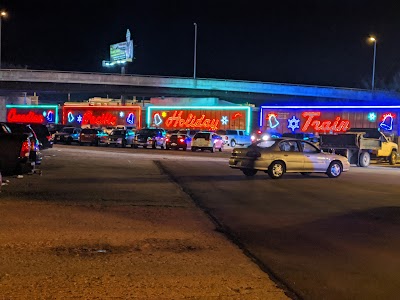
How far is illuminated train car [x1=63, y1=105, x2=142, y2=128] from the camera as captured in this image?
61.3 m

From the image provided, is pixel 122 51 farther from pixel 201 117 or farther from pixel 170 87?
pixel 201 117

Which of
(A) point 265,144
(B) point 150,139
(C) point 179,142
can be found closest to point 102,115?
(B) point 150,139

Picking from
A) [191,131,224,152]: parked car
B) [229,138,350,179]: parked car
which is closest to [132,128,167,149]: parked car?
[191,131,224,152]: parked car

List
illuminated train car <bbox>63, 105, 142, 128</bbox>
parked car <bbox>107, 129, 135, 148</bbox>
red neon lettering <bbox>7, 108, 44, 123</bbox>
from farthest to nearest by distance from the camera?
red neon lettering <bbox>7, 108, 44, 123</bbox>
illuminated train car <bbox>63, 105, 142, 128</bbox>
parked car <bbox>107, 129, 135, 148</bbox>

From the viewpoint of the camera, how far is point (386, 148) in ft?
90.8

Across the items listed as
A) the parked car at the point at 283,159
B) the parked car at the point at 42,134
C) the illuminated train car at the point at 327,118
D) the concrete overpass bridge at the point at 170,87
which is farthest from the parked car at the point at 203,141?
the concrete overpass bridge at the point at 170,87

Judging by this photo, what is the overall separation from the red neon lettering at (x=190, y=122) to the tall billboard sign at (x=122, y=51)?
25.1 metres

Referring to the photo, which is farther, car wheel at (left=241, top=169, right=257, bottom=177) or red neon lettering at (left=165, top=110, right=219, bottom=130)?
red neon lettering at (left=165, top=110, right=219, bottom=130)

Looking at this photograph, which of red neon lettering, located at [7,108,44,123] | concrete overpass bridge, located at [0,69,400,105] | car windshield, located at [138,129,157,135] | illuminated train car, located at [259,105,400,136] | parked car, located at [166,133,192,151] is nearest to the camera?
parked car, located at [166,133,192,151]

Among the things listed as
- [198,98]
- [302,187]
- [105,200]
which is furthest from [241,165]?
[198,98]

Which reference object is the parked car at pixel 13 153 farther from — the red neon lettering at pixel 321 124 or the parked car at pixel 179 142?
the red neon lettering at pixel 321 124

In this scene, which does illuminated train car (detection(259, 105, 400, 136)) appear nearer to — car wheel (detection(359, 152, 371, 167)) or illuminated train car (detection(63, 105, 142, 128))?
illuminated train car (detection(63, 105, 142, 128))

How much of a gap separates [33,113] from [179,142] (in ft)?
131

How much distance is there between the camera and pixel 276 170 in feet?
58.9
